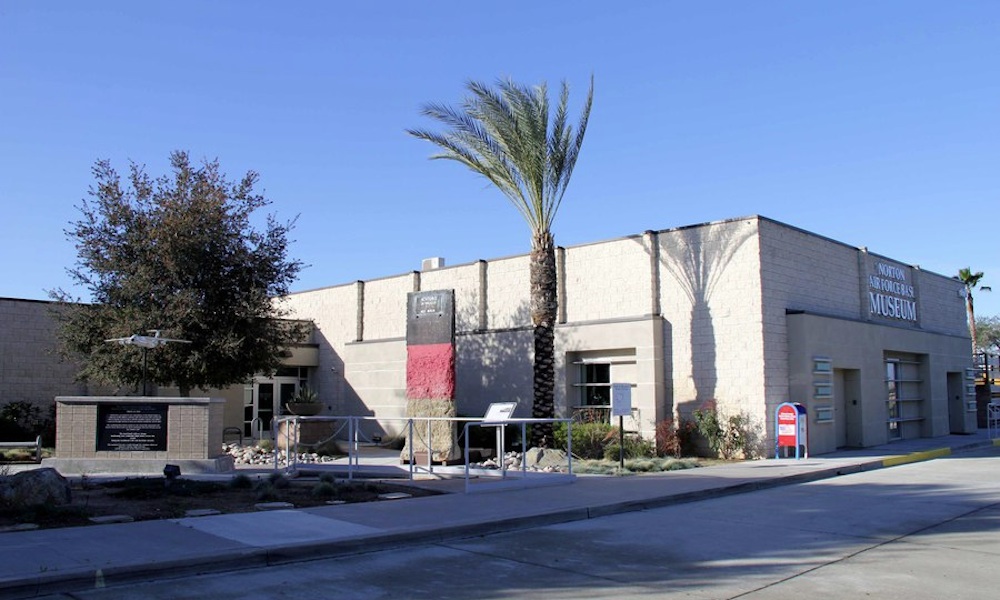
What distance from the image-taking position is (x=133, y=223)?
2258 cm

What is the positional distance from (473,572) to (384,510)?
381cm

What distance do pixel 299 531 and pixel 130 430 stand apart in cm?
997

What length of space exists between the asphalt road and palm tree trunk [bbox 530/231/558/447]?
9.26 m

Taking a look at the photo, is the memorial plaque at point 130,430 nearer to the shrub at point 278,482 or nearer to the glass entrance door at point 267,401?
the shrub at point 278,482

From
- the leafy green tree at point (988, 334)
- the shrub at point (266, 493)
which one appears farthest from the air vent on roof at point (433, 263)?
the leafy green tree at point (988, 334)

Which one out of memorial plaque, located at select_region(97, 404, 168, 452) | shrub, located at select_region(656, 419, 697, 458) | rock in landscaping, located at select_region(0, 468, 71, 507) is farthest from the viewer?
shrub, located at select_region(656, 419, 697, 458)

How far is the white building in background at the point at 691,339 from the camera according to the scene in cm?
2258

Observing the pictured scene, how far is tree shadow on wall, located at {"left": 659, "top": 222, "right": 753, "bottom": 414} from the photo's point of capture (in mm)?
22812

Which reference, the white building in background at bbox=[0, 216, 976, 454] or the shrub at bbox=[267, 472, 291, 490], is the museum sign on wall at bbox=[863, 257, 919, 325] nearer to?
the white building in background at bbox=[0, 216, 976, 454]

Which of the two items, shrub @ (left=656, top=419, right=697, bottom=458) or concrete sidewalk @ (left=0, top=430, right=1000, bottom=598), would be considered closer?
concrete sidewalk @ (left=0, top=430, right=1000, bottom=598)

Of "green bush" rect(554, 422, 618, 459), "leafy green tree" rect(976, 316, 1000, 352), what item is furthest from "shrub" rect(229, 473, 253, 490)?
"leafy green tree" rect(976, 316, 1000, 352)

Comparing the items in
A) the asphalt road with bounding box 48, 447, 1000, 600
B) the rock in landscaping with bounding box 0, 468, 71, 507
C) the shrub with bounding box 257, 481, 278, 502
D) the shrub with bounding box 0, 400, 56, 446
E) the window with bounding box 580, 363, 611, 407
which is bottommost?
the asphalt road with bounding box 48, 447, 1000, 600

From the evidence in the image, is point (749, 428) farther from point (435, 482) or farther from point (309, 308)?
point (309, 308)

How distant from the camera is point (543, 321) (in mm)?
22547
